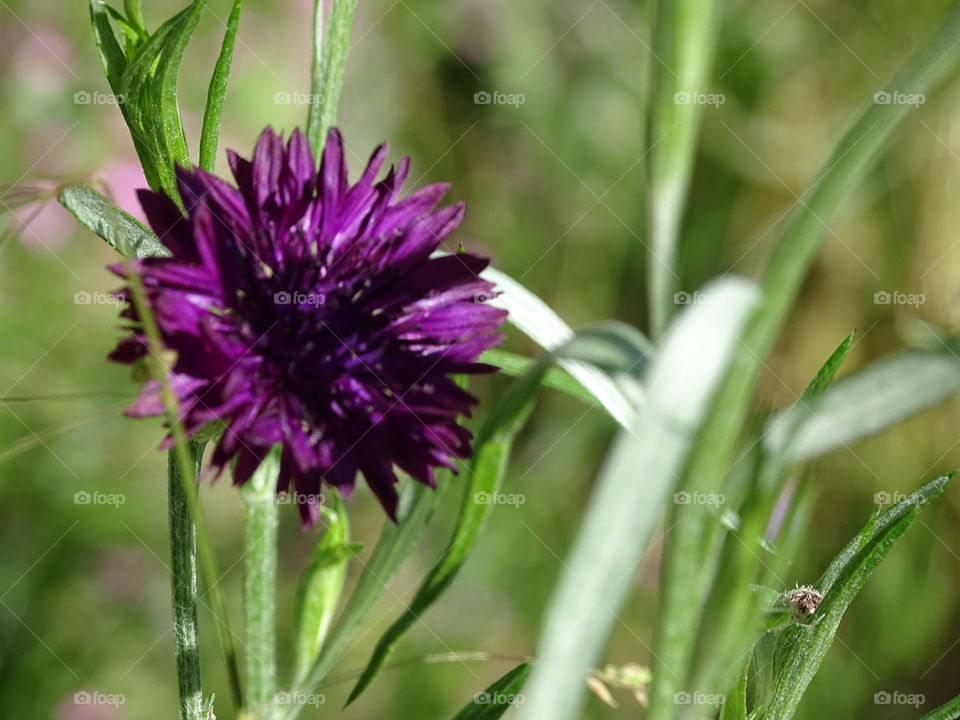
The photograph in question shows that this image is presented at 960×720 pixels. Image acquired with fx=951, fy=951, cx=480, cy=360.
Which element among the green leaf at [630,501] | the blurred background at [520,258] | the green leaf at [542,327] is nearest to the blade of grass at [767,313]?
the green leaf at [630,501]

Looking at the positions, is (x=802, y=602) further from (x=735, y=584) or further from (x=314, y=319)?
(x=314, y=319)

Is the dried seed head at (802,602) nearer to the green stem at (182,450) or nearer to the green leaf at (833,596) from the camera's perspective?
the green leaf at (833,596)

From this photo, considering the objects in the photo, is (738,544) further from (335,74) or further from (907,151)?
(907,151)

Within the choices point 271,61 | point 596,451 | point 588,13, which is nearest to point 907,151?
point 588,13

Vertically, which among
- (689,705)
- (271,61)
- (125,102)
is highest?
(271,61)

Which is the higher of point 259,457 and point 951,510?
point 259,457

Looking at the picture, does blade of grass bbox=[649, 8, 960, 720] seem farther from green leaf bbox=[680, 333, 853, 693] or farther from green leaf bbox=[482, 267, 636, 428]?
Answer: green leaf bbox=[482, 267, 636, 428]
